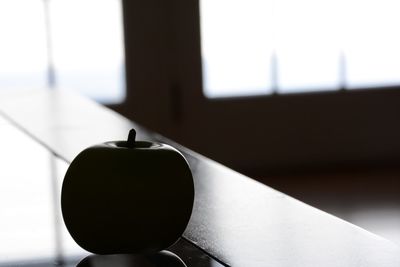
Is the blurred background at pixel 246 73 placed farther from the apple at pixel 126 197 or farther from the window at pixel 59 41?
the apple at pixel 126 197

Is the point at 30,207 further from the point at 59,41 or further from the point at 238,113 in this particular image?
the point at 238,113

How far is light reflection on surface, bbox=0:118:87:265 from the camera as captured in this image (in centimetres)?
105

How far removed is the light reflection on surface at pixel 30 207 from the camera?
1.05 m

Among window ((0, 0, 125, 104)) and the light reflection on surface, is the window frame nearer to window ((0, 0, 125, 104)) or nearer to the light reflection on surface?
window ((0, 0, 125, 104))

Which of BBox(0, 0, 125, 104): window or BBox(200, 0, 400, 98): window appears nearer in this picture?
BBox(0, 0, 125, 104): window

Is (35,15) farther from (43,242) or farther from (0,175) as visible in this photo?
(43,242)

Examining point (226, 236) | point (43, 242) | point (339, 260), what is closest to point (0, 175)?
point (43, 242)

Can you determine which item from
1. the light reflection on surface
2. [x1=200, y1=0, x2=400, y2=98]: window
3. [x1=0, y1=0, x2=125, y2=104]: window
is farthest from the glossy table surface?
[x1=200, y1=0, x2=400, y2=98]: window

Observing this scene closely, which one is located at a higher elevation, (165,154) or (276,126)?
(165,154)

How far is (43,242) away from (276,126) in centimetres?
393

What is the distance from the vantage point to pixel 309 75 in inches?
198

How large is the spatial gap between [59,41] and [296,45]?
135cm

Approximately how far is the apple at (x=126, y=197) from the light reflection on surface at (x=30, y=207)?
0.25 ft

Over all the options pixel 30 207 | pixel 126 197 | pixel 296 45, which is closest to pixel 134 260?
pixel 126 197
